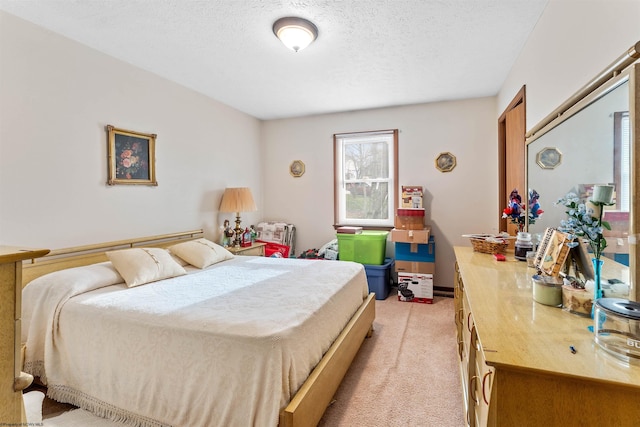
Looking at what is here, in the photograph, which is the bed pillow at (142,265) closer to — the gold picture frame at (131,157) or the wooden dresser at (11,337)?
the gold picture frame at (131,157)

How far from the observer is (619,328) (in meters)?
0.92

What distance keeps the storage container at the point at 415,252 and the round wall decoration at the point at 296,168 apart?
6.08 feet

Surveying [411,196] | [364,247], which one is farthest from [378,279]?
[411,196]

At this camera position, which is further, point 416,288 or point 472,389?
point 416,288

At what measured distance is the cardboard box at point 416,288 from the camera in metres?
3.85

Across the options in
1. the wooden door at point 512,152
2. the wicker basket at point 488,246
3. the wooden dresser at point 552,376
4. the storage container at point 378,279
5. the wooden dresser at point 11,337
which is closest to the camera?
the wooden dresser at point 11,337

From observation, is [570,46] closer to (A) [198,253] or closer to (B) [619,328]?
(B) [619,328]

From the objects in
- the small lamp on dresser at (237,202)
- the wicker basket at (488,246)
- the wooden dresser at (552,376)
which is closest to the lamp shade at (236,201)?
the small lamp on dresser at (237,202)

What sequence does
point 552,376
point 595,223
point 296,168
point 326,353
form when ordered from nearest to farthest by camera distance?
point 552,376 < point 595,223 < point 326,353 < point 296,168

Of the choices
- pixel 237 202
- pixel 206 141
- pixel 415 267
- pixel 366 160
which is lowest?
pixel 415 267

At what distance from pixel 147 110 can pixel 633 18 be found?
349 cm

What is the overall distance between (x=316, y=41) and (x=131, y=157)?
6.55ft

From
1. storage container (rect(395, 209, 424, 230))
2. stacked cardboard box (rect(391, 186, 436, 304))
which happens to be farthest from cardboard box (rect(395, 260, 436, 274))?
storage container (rect(395, 209, 424, 230))

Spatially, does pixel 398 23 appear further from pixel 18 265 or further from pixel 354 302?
pixel 18 265
